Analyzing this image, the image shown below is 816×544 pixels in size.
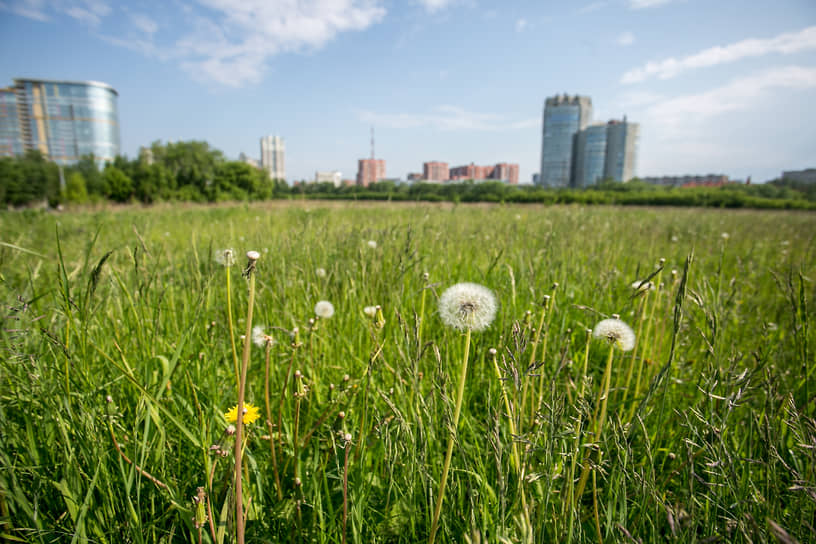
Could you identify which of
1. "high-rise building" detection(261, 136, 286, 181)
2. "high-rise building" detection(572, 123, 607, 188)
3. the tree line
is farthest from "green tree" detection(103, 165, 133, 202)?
"high-rise building" detection(572, 123, 607, 188)

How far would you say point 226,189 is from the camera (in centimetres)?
4281

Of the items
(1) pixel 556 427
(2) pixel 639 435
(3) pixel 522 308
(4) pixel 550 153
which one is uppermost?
(4) pixel 550 153

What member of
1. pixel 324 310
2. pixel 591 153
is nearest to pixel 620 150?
pixel 591 153

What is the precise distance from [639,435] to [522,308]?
0.83 metres

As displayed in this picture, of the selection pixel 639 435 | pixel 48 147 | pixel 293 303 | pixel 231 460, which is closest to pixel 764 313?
pixel 639 435

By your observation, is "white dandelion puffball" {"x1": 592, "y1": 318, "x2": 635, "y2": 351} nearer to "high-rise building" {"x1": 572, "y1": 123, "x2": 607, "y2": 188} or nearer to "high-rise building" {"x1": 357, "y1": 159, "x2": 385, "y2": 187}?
"high-rise building" {"x1": 357, "y1": 159, "x2": 385, "y2": 187}

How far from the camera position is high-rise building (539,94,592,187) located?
8488cm

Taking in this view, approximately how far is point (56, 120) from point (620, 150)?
136 meters

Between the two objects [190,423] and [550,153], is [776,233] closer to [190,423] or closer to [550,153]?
[190,423]

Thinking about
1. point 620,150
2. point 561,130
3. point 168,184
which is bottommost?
point 168,184

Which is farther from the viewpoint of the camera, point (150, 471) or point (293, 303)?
point (293, 303)

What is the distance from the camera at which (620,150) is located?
77.5m

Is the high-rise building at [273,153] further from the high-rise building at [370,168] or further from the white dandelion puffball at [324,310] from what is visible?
the white dandelion puffball at [324,310]

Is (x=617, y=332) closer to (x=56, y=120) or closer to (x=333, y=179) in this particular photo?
(x=333, y=179)
